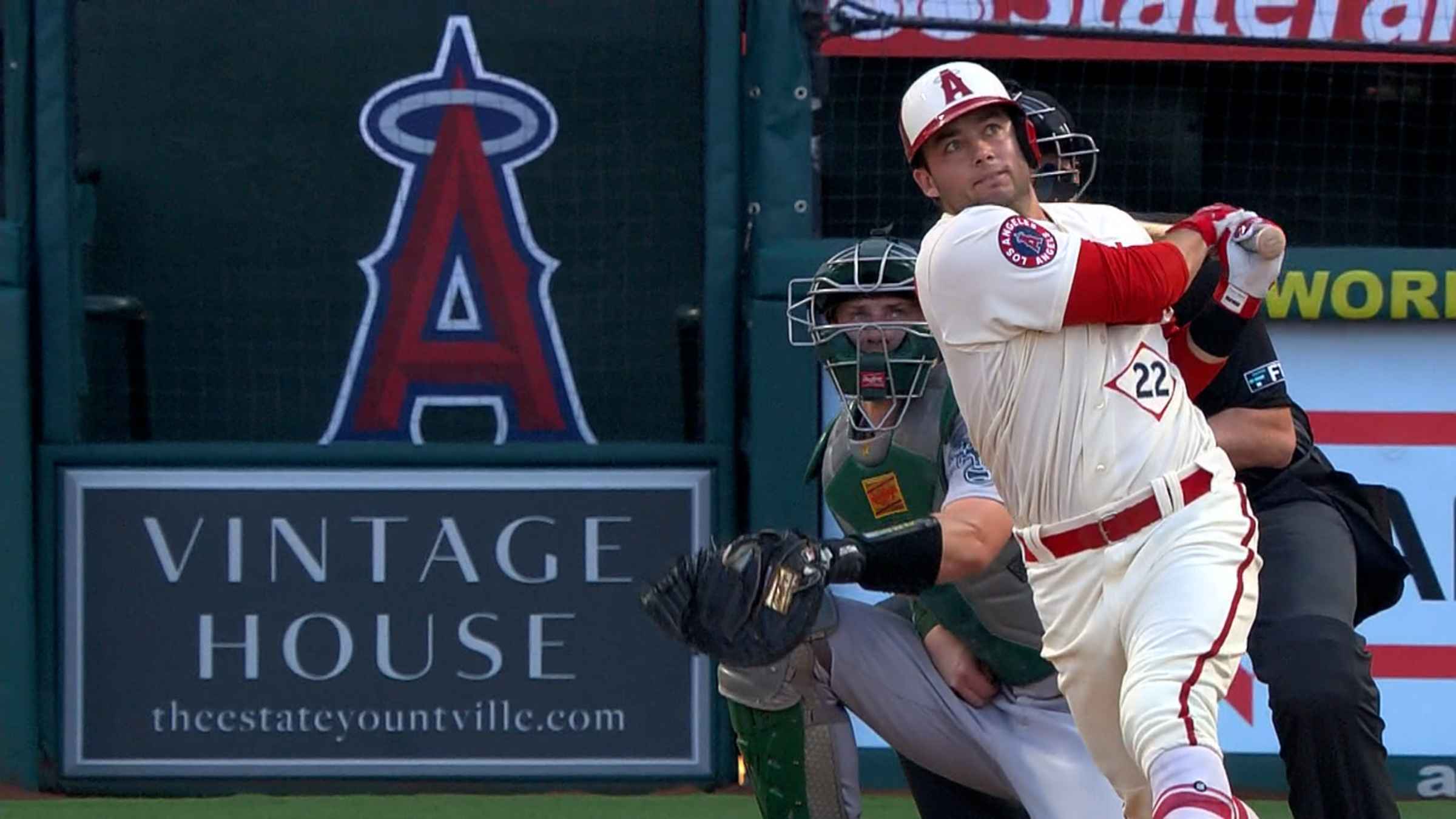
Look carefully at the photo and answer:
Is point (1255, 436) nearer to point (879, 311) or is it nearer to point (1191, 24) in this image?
point (879, 311)

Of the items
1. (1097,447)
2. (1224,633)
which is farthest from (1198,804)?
(1097,447)

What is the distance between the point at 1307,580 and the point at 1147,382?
0.56 metres

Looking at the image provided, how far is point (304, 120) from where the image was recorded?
21.2 feet

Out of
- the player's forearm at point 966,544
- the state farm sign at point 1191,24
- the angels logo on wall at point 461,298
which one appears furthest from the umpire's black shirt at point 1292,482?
the angels logo on wall at point 461,298

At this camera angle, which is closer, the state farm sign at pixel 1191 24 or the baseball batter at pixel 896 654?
the baseball batter at pixel 896 654

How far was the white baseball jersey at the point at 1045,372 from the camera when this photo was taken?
3521 mm

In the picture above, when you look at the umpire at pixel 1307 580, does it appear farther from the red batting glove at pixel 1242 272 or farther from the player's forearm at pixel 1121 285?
the player's forearm at pixel 1121 285

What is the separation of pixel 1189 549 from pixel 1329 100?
3.15 m

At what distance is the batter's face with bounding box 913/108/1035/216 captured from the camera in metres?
3.87

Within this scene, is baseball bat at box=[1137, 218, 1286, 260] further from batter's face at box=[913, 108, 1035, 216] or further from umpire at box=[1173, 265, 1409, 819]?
batter's face at box=[913, 108, 1035, 216]

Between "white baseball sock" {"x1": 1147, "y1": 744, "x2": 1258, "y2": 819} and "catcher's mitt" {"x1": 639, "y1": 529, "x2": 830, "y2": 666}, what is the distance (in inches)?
25.1

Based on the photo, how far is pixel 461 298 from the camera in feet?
20.3

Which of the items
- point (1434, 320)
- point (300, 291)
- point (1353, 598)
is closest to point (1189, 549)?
point (1353, 598)

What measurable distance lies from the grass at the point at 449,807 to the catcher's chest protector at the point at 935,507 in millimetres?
1492
